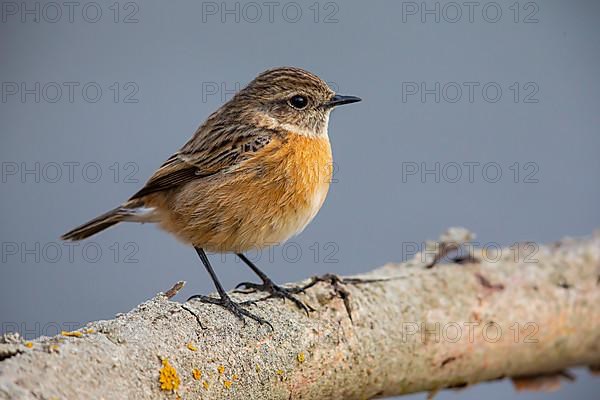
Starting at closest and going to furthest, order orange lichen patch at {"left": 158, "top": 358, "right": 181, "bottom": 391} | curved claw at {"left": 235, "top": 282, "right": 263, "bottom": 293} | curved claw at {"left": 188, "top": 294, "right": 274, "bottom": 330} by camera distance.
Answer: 1. orange lichen patch at {"left": 158, "top": 358, "right": 181, "bottom": 391}
2. curved claw at {"left": 188, "top": 294, "right": 274, "bottom": 330}
3. curved claw at {"left": 235, "top": 282, "right": 263, "bottom": 293}

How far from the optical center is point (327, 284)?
4121 millimetres

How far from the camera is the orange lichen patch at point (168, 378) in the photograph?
281 cm

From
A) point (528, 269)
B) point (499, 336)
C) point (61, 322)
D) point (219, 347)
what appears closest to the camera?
point (219, 347)

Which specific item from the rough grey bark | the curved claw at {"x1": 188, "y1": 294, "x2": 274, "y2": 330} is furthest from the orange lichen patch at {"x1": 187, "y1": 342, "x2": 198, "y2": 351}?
the curved claw at {"x1": 188, "y1": 294, "x2": 274, "y2": 330}

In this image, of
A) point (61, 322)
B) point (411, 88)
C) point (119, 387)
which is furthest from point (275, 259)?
point (119, 387)

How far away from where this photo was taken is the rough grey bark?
2.65 meters

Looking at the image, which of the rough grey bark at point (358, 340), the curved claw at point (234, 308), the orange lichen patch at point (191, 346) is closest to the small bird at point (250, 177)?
the curved claw at point (234, 308)

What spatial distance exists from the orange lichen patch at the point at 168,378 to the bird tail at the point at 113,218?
199 cm

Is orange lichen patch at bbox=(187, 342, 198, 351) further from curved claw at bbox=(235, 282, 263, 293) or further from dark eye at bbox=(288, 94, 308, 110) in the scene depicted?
dark eye at bbox=(288, 94, 308, 110)

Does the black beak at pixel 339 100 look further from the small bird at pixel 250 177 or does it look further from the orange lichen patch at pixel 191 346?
the orange lichen patch at pixel 191 346

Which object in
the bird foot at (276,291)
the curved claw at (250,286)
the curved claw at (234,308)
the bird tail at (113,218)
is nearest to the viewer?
the curved claw at (234,308)

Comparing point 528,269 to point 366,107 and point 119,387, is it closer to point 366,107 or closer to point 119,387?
point 119,387

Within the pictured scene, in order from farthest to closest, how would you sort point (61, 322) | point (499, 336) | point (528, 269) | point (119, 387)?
point (61, 322) < point (528, 269) < point (499, 336) < point (119, 387)

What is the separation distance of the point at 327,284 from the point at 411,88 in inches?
186
